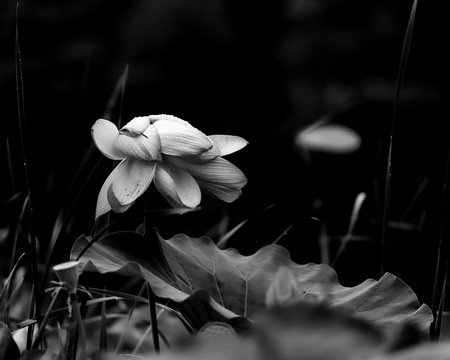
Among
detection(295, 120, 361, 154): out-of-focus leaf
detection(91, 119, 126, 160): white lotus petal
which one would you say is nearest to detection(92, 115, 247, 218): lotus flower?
detection(91, 119, 126, 160): white lotus petal

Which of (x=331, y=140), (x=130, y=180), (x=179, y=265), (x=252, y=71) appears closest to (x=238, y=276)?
(x=179, y=265)

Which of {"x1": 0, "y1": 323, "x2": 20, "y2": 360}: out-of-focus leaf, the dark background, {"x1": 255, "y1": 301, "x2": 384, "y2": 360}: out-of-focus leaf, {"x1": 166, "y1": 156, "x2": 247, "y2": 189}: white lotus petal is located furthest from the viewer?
the dark background

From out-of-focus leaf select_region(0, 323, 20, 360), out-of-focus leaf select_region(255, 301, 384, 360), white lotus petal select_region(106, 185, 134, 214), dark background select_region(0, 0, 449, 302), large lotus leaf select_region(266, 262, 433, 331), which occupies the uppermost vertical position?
out-of-focus leaf select_region(255, 301, 384, 360)

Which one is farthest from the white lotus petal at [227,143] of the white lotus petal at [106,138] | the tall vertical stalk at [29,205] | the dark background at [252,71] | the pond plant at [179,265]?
the dark background at [252,71]

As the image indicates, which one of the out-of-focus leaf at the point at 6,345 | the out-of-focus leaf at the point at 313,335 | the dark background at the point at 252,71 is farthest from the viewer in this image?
the dark background at the point at 252,71

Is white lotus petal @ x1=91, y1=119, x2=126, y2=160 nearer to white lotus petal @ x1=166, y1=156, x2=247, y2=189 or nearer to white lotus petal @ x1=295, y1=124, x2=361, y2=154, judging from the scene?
white lotus petal @ x1=166, y1=156, x2=247, y2=189

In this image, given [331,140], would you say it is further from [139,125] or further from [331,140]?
[139,125]

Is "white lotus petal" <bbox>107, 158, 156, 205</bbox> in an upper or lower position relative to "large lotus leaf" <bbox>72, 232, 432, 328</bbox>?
upper

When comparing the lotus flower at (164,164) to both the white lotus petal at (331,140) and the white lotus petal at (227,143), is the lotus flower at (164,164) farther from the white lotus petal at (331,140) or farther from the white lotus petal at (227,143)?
the white lotus petal at (331,140)

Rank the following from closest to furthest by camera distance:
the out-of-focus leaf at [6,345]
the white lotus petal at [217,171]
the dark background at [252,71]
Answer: the out-of-focus leaf at [6,345], the white lotus petal at [217,171], the dark background at [252,71]
